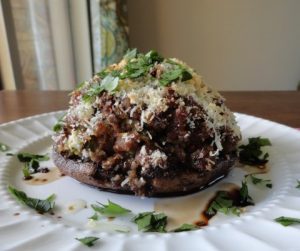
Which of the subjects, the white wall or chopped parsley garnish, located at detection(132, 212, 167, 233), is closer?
chopped parsley garnish, located at detection(132, 212, 167, 233)

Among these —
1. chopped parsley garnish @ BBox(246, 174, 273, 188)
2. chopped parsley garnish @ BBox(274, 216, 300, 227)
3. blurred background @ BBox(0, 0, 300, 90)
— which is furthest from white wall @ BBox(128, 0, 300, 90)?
chopped parsley garnish @ BBox(274, 216, 300, 227)

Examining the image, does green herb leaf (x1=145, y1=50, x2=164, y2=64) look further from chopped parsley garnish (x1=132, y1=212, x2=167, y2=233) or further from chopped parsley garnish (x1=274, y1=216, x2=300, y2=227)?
chopped parsley garnish (x1=274, y1=216, x2=300, y2=227)

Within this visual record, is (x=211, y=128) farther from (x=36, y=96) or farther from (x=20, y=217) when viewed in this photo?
(x=36, y=96)

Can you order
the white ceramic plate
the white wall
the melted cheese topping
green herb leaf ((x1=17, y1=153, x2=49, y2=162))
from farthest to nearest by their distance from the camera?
the white wall
green herb leaf ((x1=17, y1=153, x2=49, y2=162))
the melted cheese topping
the white ceramic plate

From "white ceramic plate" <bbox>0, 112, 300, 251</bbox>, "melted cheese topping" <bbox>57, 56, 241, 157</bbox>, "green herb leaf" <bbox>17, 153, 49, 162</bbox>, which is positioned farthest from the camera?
"green herb leaf" <bbox>17, 153, 49, 162</bbox>

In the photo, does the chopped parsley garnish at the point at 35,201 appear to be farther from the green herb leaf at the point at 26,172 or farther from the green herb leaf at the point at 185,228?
the green herb leaf at the point at 185,228

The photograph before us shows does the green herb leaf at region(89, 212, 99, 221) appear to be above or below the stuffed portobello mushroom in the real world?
below

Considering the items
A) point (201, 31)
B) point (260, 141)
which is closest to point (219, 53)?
point (201, 31)

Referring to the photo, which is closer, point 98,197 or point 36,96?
point 98,197
